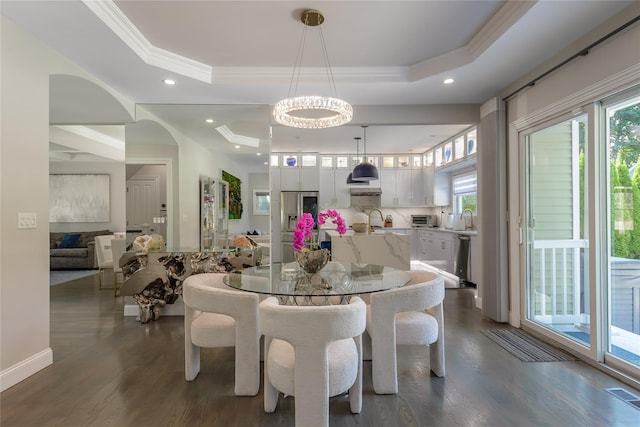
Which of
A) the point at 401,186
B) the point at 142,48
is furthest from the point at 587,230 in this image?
the point at 401,186

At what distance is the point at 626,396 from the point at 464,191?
15.6ft

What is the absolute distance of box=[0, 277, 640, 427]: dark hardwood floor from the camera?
188 centimetres

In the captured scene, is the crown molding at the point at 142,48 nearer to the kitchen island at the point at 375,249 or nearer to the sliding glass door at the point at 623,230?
the kitchen island at the point at 375,249

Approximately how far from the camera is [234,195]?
5.35m

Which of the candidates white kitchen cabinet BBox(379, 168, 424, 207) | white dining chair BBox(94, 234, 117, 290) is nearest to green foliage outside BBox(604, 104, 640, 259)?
white kitchen cabinet BBox(379, 168, 424, 207)

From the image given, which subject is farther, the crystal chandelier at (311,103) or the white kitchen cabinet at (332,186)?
the white kitchen cabinet at (332,186)

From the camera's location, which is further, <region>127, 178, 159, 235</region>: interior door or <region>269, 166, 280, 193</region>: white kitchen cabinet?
<region>269, 166, 280, 193</region>: white kitchen cabinet

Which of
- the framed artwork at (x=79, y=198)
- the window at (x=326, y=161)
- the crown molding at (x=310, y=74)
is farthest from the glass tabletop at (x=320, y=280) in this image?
the framed artwork at (x=79, y=198)

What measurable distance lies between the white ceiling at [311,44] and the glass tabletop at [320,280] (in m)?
1.97

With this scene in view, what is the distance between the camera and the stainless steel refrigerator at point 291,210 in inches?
279

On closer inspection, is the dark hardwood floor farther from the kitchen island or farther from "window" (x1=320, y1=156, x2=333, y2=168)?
"window" (x1=320, y1=156, x2=333, y2=168)

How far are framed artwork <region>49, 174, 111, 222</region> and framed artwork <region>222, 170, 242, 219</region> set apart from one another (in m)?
4.53

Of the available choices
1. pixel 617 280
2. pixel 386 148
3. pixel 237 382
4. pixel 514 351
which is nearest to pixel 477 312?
pixel 514 351

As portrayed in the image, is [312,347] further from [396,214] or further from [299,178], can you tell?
[396,214]
